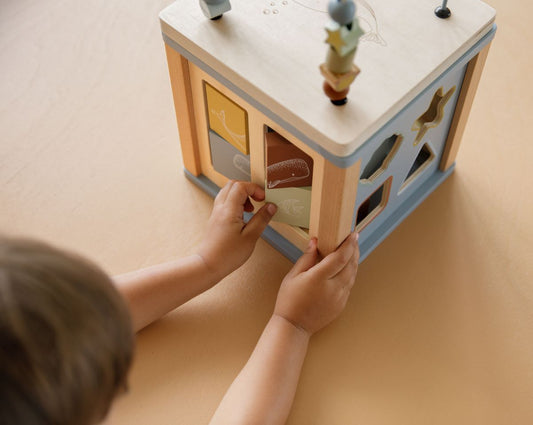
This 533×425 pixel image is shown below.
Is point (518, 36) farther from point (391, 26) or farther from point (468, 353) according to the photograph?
point (468, 353)

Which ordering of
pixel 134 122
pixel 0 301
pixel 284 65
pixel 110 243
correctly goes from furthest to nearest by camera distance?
pixel 134 122 → pixel 110 243 → pixel 284 65 → pixel 0 301

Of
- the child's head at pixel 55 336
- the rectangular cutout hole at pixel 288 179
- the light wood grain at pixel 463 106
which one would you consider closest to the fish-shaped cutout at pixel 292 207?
the rectangular cutout hole at pixel 288 179

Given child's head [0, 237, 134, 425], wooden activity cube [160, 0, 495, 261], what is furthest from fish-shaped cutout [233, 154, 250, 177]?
child's head [0, 237, 134, 425]

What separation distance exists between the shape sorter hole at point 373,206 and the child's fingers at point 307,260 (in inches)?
2.3

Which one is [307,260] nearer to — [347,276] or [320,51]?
[347,276]

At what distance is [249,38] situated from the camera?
2.21 feet

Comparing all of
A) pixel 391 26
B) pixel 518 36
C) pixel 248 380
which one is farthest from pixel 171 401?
pixel 518 36

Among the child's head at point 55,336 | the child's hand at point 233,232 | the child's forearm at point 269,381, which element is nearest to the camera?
the child's head at point 55,336

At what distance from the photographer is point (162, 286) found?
0.74m

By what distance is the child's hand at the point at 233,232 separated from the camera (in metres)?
0.76

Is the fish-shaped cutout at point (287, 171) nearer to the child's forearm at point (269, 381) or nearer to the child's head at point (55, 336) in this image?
the child's forearm at point (269, 381)

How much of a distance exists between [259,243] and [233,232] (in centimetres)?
5

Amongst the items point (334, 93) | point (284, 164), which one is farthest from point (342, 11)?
point (284, 164)

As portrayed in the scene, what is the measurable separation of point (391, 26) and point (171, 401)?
44 centimetres
